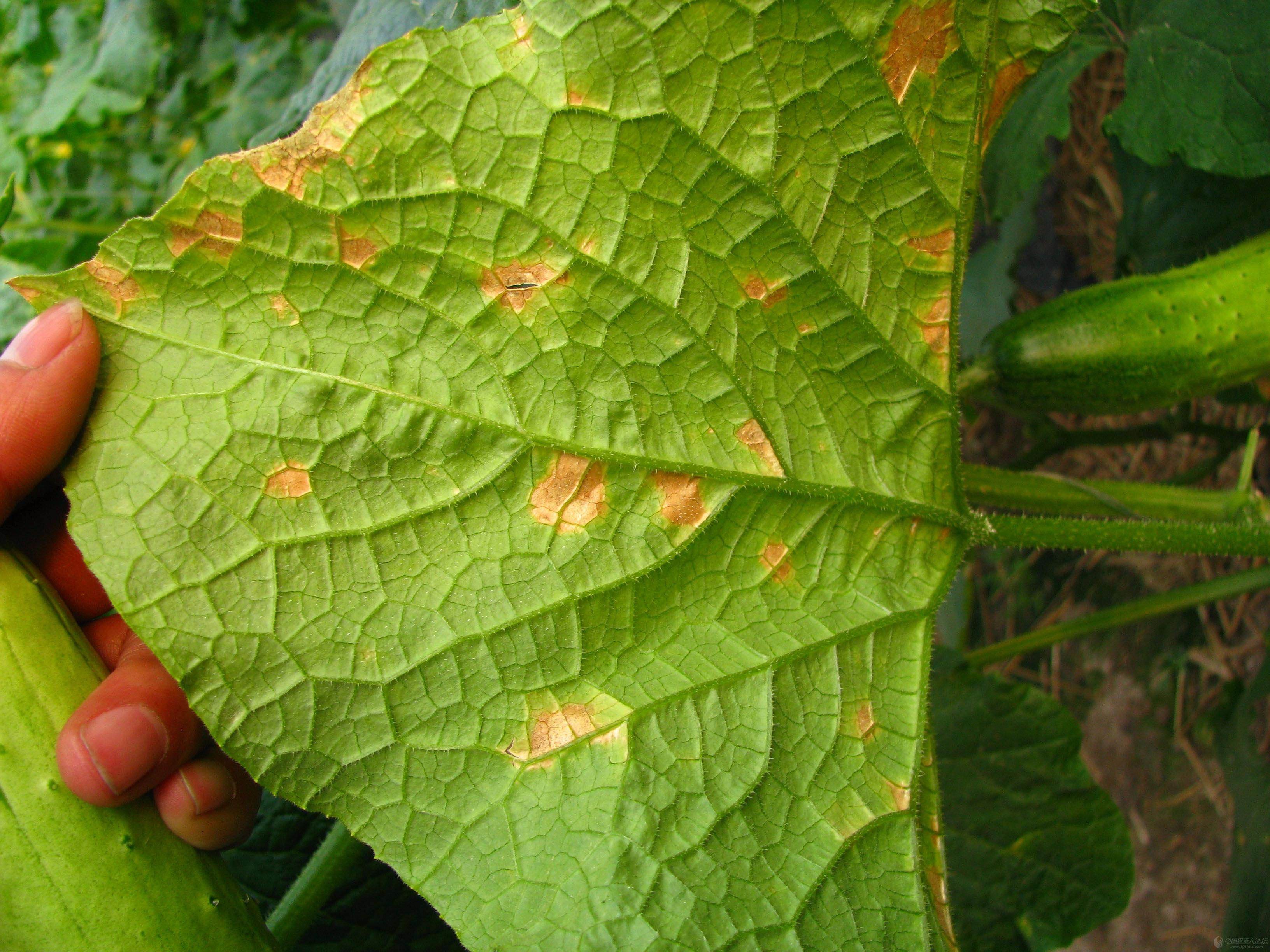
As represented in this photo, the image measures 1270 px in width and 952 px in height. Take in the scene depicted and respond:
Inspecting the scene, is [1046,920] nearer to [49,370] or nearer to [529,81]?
[529,81]

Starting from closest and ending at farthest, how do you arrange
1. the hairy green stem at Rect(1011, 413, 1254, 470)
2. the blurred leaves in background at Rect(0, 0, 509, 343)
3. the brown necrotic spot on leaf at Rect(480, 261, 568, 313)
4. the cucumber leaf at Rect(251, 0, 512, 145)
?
the brown necrotic spot on leaf at Rect(480, 261, 568, 313), the cucumber leaf at Rect(251, 0, 512, 145), the hairy green stem at Rect(1011, 413, 1254, 470), the blurred leaves in background at Rect(0, 0, 509, 343)

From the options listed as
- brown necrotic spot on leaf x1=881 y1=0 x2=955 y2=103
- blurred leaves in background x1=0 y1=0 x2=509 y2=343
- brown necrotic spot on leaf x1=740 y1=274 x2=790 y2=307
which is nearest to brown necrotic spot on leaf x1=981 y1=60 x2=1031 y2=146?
brown necrotic spot on leaf x1=881 y1=0 x2=955 y2=103

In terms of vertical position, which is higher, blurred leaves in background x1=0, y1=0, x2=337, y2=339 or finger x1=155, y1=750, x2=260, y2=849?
blurred leaves in background x1=0, y1=0, x2=337, y2=339

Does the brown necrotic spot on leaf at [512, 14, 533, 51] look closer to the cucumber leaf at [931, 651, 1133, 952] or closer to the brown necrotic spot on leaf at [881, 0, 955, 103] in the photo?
the brown necrotic spot on leaf at [881, 0, 955, 103]

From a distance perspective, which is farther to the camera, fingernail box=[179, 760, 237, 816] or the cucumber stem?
the cucumber stem

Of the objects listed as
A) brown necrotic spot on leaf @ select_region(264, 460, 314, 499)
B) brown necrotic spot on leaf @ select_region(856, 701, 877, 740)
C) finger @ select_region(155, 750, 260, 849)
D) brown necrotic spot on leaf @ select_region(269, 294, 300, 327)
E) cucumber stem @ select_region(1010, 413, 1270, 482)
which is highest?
brown necrotic spot on leaf @ select_region(269, 294, 300, 327)

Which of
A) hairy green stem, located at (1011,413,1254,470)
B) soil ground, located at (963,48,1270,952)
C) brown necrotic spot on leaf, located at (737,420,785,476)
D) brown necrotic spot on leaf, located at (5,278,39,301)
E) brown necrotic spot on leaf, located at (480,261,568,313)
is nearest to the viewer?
brown necrotic spot on leaf, located at (5,278,39,301)

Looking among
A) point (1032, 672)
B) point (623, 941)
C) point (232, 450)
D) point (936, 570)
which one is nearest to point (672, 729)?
point (623, 941)

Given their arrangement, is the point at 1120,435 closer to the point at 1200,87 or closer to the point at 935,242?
the point at 1200,87
